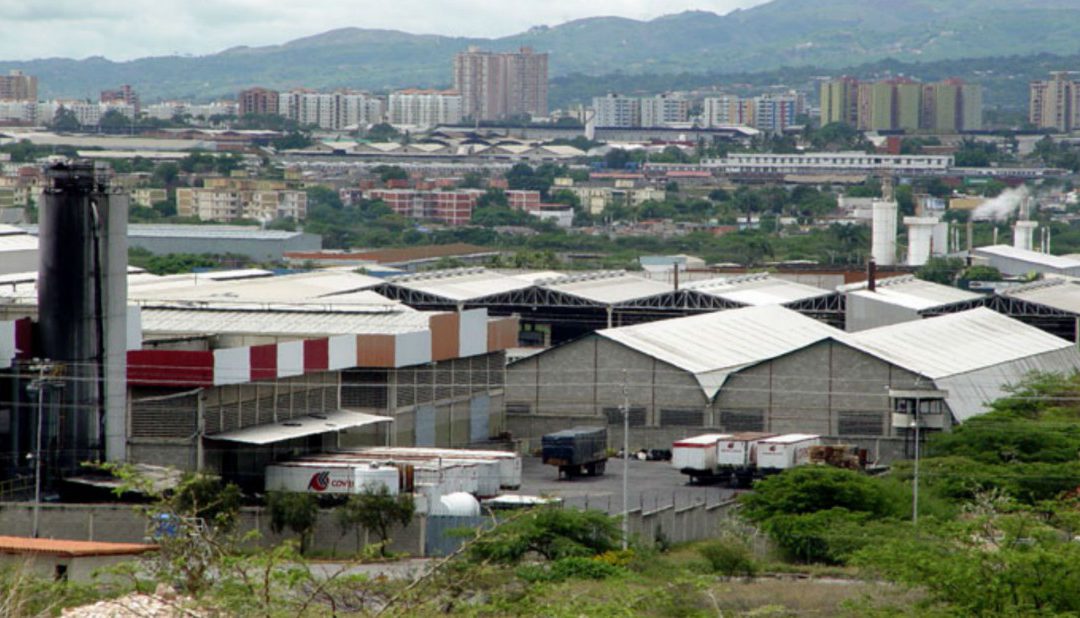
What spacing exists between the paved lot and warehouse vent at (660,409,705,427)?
4.36ft

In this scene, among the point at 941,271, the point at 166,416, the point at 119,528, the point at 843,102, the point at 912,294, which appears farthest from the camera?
the point at 843,102

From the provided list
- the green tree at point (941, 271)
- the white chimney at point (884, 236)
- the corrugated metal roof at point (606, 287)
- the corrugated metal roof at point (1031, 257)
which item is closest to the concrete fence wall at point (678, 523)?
the corrugated metal roof at point (606, 287)

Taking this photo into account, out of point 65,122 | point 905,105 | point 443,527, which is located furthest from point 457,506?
point 905,105

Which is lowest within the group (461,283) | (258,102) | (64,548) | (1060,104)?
(64,548)

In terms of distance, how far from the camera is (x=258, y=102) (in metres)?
180

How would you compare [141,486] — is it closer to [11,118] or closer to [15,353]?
[15,353]

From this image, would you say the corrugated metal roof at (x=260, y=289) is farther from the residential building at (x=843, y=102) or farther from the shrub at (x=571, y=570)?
the residential building at (x=843, y=102)

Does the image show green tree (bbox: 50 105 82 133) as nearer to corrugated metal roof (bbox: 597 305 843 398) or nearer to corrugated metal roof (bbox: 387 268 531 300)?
corrugated metal roof (bbox: 387 268 531 300)

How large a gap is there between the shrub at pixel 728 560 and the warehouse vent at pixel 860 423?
9891 mm

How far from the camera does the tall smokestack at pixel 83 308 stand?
25.5 metres

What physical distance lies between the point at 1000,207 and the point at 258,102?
89140mm

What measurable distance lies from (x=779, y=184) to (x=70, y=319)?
334 feet

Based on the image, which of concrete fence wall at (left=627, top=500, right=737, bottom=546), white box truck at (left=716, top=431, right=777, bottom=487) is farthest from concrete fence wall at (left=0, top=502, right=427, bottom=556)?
white box truck at (left=716, top=431, right=777, bottom=487)

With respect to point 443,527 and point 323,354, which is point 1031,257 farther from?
point 443,527
